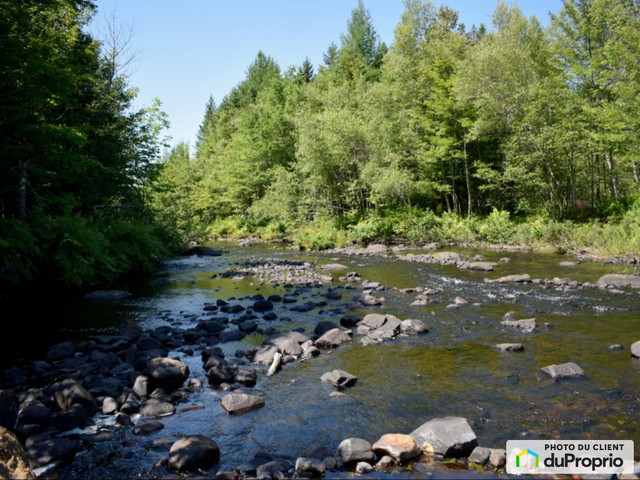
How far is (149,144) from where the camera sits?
25859 millimetres

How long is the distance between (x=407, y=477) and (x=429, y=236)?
26.6 meters

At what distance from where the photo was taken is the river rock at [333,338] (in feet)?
29.6


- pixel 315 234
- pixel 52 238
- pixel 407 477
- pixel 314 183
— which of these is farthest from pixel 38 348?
pixel 314 183

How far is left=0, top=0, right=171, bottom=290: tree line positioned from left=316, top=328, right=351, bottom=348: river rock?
879cm

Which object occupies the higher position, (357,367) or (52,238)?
(52,238)

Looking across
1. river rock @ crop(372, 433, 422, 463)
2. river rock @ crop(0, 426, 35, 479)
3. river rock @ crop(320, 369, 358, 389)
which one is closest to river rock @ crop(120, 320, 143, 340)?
river rock @ crop(320, 369, 358, 389)

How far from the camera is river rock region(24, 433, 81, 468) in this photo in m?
4.73

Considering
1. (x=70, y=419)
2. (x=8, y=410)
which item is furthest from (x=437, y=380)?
(x=8, y=410)

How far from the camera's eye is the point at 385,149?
3362 cm

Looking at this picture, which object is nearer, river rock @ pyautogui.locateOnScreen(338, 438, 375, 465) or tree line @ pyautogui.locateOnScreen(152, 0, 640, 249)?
river rock @ pyautogui.locateOnScreen(338, 438, 375, 465)

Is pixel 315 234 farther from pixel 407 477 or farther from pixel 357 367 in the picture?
pixel 407 477

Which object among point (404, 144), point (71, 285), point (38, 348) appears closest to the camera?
point (38, 348)

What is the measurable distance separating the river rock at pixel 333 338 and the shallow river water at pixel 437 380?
0.25 meters

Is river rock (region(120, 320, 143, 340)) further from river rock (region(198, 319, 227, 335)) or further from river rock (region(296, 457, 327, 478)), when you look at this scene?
river rock (region(296, 457, 327, 478))
